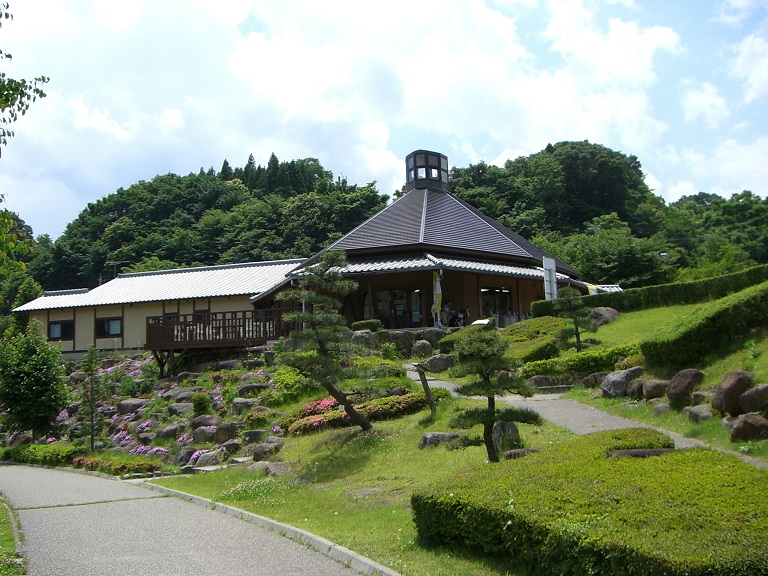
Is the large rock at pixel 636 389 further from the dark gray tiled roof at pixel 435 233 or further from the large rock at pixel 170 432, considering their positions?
the dark gray tiled roof at pixel 435 233

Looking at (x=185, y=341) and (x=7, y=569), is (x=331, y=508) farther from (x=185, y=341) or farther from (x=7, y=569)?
(x=185, y=341)

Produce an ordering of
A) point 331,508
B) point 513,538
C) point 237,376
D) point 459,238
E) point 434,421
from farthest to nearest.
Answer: point 459,238
point 237,376
point 434,421
point 331,508
point 513,538

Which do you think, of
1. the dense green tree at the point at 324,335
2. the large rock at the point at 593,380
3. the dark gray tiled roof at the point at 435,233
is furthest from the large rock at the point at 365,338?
the large rock at the point at 593,380

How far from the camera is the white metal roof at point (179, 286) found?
33656 mm

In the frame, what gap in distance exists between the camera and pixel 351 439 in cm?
1384

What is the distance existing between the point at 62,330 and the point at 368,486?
30753 millimetres

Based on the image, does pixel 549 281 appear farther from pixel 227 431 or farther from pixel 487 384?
pixel 487 384

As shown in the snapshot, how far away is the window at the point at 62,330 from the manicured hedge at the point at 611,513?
3344 cm

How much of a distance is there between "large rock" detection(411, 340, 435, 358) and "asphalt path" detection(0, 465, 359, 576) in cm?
972

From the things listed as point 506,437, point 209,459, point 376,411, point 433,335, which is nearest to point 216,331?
point 433,335

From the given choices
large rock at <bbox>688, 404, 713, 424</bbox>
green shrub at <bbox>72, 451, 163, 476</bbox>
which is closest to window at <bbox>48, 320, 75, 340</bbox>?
green shrub at <bbox>72, 451, 163, 476</bbox>

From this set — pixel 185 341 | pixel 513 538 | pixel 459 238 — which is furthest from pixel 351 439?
pixel 459 238

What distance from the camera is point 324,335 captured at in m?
14.3

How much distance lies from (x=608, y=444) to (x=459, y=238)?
21.0 metres
